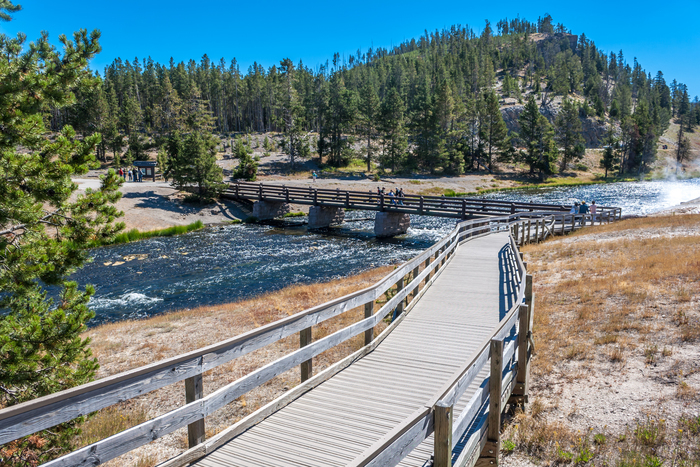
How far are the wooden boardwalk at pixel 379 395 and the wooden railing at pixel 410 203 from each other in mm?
22442

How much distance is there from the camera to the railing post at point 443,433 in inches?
137

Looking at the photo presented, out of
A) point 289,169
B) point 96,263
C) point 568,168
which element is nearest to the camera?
point 96,263

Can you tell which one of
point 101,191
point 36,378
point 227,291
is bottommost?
point 227,291

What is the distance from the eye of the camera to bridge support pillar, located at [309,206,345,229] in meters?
40.2

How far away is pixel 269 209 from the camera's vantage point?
45.2 m

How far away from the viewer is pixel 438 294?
11.5 metres

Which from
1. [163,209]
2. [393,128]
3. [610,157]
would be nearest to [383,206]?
[163,209]

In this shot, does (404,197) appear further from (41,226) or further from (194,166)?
(41,226)

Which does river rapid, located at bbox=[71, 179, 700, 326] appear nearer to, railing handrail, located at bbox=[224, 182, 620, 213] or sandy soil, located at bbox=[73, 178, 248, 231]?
railing handrail, located at bbox=[224, 182, 620, 213]

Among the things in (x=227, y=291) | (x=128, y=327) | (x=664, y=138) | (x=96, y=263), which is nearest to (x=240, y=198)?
(x=96, y=263)

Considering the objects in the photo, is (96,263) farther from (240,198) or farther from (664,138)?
(664,138)

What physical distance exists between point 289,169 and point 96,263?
164 ft

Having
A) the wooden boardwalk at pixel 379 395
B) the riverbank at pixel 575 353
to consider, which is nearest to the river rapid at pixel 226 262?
the riverbank at pixel 575 353

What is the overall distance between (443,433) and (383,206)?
3285 centimetres
